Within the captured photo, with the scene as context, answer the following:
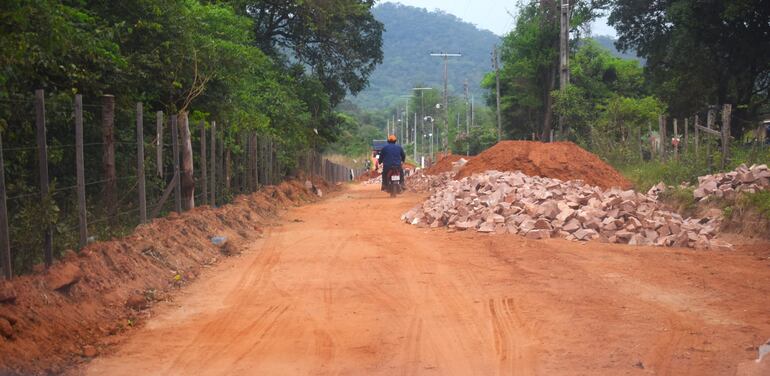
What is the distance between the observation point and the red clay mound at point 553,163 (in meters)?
21.7

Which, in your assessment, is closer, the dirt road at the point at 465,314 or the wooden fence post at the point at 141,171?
the dirt road at the point at 465,314

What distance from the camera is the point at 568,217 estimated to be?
44.7ft

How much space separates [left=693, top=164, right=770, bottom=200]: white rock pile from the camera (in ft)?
44.9

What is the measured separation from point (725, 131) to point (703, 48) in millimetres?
18031

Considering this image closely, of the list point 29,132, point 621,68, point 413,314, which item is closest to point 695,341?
point 413,314

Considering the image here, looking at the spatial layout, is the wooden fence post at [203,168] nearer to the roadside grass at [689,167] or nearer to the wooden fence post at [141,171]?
the wooden fence post at [141,171]

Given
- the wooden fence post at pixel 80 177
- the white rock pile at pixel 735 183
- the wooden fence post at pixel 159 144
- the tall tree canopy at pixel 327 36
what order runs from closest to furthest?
1. the wooden fence post at pixel 80 177
2. the wooden fence post at pixel 159 144
3. the white rock pile at pixel 735 183
4. the tall tree canopy at pixel 327 36

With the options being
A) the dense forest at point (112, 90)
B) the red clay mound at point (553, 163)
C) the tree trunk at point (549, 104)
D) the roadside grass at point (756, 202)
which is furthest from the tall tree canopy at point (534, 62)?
the roadside grass at point (756, 202)

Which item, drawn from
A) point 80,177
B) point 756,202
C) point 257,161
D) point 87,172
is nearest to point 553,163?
point 257,161

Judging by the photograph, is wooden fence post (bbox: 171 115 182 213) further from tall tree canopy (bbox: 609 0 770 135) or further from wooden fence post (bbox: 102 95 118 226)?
tall tree canopy (bbox: 609 0 770 135)

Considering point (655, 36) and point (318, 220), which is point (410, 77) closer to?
point (655, 36)

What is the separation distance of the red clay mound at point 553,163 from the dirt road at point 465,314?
387 inches

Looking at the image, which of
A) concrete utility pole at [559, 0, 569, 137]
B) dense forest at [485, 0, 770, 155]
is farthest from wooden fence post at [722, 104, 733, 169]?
concrete utility pole at [559, 0, 569, 137]

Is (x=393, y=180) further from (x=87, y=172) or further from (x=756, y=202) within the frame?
(x=87, y=172)
